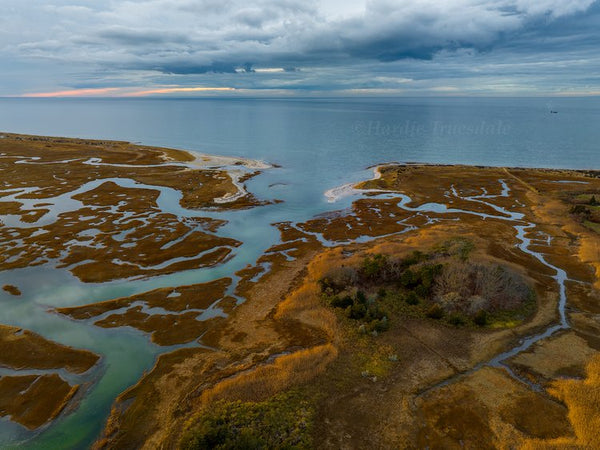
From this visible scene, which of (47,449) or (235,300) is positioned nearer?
(47,449)

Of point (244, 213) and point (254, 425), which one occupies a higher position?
point (254, 425)

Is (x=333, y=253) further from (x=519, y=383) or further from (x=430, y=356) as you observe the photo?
(x=519, y=383)

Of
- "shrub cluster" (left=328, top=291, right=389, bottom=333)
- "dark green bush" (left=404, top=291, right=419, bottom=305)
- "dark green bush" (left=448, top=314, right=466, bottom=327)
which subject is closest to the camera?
"shrub cluster" (left=328, top=291, right=389, bottom=333)

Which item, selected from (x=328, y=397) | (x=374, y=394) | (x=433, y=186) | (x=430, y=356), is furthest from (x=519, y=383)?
(x=433, y=186)

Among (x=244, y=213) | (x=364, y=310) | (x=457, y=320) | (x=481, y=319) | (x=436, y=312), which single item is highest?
(x=364, y=310)

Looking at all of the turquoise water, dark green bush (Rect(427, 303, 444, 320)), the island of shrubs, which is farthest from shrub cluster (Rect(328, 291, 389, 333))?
the turquoise water

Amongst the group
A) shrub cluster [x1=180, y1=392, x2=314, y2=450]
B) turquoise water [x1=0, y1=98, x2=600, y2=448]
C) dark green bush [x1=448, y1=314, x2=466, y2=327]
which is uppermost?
shrub cluster [x1=180, y1=392, x2=314, y2=450]

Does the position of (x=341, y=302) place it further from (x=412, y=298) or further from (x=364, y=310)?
(x=412, y=298)

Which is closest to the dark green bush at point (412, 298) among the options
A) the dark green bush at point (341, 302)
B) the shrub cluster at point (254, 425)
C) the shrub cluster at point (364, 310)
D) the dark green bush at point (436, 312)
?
the dark green bush at point (436, 312)

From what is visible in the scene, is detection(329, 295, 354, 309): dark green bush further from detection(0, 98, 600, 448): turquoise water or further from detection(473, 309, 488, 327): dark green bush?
detection(0, 98, 600, 448): turquoise water

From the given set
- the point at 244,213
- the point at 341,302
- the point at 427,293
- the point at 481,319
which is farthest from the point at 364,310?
the point at 244,213

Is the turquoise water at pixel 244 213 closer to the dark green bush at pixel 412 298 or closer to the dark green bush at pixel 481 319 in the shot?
the dark green bush at pixel 412 298
